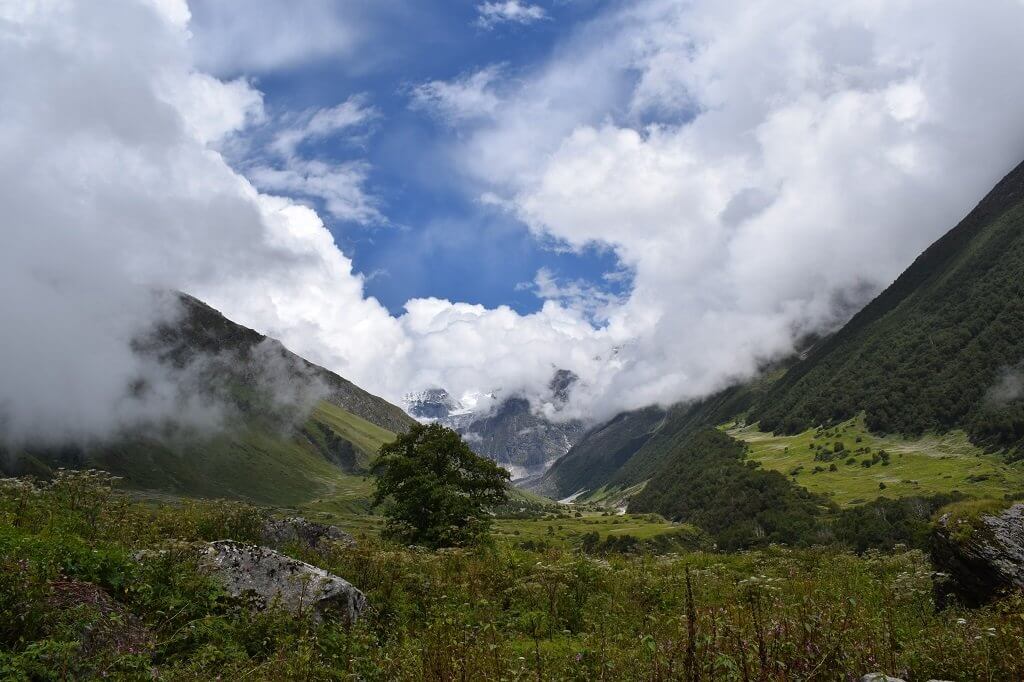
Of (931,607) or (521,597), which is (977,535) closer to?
(931,607)

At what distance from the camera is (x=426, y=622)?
11859 mm

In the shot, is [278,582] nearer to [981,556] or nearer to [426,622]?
[426,622]

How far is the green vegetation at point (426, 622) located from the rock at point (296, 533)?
2.17 meters

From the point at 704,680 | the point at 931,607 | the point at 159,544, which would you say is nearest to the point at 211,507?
the point at 159,544

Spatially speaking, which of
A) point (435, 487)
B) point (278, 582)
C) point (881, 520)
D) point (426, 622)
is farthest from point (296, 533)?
point (881, 520)

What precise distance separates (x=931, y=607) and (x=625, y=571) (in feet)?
25.7

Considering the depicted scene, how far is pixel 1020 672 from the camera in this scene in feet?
24.5

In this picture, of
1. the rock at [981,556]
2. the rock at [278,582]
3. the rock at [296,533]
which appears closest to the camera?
the rock at [278,582]

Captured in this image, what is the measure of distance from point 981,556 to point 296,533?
1997cm

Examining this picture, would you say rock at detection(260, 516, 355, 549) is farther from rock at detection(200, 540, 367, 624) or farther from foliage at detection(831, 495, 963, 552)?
foliage at detection(831, 495, 963, 552)

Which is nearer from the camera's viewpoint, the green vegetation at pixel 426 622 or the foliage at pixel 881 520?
the green vegetation at pixel 426 622

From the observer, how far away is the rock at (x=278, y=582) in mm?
11750

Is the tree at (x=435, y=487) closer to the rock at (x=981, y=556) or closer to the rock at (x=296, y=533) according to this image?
the rock at (x=296, y=533)

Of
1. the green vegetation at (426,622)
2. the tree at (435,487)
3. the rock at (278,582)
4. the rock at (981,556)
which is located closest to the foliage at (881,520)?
the tree at (435,487)
